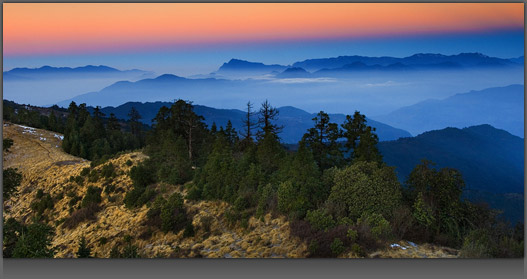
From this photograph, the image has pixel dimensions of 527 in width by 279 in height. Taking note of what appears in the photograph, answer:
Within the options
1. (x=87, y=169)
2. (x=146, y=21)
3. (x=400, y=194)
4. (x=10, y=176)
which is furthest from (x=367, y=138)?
(x=87, y=169)

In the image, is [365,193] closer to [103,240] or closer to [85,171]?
[103,240]

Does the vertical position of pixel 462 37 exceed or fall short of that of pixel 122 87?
it exceeds it

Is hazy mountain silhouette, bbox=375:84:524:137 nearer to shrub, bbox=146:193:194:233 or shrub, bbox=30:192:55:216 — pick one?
shrub, bbox=146:193:194:233

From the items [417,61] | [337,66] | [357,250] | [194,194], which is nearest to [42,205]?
[194,194]

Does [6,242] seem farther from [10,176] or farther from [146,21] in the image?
[146,21]

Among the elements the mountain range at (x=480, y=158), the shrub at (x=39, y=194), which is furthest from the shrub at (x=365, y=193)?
the shrub at (x=39, y=194)

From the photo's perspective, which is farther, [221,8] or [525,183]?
[221,8]

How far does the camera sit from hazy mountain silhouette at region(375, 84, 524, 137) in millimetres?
10602

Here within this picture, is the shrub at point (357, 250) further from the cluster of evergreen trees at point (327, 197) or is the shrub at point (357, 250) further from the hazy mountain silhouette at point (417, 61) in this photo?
the hazy mountain silhouette at point (417, 61)

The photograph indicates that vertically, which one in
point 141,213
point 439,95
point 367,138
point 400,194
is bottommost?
point 141,213

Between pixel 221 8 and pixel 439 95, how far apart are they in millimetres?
7906

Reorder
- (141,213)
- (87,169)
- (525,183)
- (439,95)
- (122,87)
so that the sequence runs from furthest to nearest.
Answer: (87,169) → (141,213) → (122,87) → (439,95) → (525,183)

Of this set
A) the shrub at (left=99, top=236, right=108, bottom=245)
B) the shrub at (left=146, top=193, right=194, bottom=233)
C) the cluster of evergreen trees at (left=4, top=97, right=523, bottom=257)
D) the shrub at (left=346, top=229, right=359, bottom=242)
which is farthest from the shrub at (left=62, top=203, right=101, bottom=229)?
the shrub at (left=346, top=229, right=359, bottom=242)

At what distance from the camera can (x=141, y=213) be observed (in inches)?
577
